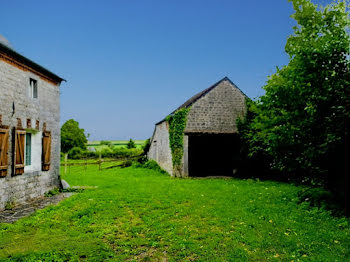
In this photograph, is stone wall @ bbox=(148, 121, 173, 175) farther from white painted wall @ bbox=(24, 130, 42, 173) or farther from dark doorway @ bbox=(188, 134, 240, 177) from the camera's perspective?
white painted wall @ bbox=(24, 130, 42, 173)

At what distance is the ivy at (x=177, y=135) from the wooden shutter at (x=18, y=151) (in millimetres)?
9458

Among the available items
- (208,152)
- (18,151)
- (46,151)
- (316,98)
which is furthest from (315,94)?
(208,152)

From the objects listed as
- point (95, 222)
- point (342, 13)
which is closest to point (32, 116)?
point (95, 222)

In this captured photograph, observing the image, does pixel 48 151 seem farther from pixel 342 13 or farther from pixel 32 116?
pixel 342 13

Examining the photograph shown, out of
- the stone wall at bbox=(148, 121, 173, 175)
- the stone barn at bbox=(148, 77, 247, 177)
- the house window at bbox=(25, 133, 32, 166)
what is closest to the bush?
the stone barn at bbox=(148, 77, 247, 177)

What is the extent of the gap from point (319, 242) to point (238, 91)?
44.2 ft

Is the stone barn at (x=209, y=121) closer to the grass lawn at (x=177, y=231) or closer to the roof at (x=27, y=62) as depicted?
the grass lawn at (x=177, y=231)

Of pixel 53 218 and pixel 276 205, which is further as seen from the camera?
pixel 276 205

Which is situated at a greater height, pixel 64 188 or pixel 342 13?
pixel 342 13

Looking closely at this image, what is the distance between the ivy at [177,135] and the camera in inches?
682

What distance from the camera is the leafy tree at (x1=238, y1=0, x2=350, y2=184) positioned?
8.53m

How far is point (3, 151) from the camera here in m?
9.16

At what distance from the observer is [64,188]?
1330cm

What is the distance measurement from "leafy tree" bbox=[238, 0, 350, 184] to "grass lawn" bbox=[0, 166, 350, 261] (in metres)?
1.90
